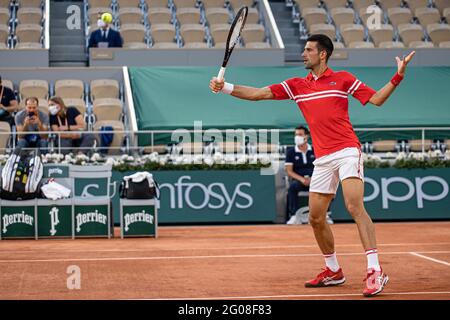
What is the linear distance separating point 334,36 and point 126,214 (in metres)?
10.4

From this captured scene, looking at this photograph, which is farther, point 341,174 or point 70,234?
point 70,234

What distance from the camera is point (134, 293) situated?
8672 mm

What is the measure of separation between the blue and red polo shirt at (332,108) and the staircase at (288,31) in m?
A: 15.6

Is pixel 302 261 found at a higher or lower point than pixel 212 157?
lower

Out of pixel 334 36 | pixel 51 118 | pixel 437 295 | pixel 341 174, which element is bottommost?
pixel 437 295

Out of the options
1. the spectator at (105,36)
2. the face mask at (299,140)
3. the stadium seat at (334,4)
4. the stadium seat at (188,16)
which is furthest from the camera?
the stadium seat at (334,4)

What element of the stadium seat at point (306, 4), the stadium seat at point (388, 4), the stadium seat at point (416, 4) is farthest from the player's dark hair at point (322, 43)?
the stadium seat at point (416, 4)

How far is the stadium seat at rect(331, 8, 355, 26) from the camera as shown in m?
25.2

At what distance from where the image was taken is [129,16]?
2414cm

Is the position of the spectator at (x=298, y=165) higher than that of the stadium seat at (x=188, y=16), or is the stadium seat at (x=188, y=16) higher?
the stadium seat at (x=188, y=16)

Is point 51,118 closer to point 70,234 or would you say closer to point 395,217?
point 70,234

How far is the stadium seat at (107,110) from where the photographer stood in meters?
20.5

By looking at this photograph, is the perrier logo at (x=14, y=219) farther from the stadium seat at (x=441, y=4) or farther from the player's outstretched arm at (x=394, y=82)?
the stadium seat at (x=441, y=4)

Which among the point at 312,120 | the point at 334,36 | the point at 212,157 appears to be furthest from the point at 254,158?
the point at 312,120
